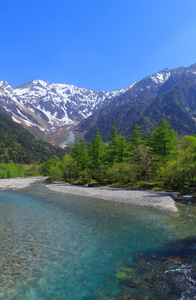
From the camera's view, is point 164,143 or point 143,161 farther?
point 143,161

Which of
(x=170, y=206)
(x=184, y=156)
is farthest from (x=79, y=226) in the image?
(x=184, y=156)

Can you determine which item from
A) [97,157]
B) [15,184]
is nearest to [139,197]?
[97,157]

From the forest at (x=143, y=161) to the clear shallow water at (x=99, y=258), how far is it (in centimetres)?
2055

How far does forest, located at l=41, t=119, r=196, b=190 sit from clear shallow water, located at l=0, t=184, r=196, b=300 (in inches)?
809

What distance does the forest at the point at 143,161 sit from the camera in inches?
1521

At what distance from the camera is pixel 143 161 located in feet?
169

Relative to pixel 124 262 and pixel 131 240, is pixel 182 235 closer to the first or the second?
pixel 131 240

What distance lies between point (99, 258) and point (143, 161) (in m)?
42.1

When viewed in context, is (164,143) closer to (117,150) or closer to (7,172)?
(117,150)

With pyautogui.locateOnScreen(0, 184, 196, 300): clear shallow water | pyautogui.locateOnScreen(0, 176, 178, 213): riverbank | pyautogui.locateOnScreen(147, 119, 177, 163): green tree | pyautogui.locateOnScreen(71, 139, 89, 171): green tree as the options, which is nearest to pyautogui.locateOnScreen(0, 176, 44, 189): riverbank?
pyautogui.locateOnScreen(71, 139, 89, 171): green tree

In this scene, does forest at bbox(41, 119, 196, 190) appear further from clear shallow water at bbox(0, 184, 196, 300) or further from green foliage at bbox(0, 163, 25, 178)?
green foliage at bbox(0, 163, 25, 178)

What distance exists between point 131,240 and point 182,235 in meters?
4.43

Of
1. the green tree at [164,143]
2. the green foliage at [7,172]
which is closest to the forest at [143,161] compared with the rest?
the green tree at [164,143]

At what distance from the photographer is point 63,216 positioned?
22172 mm
